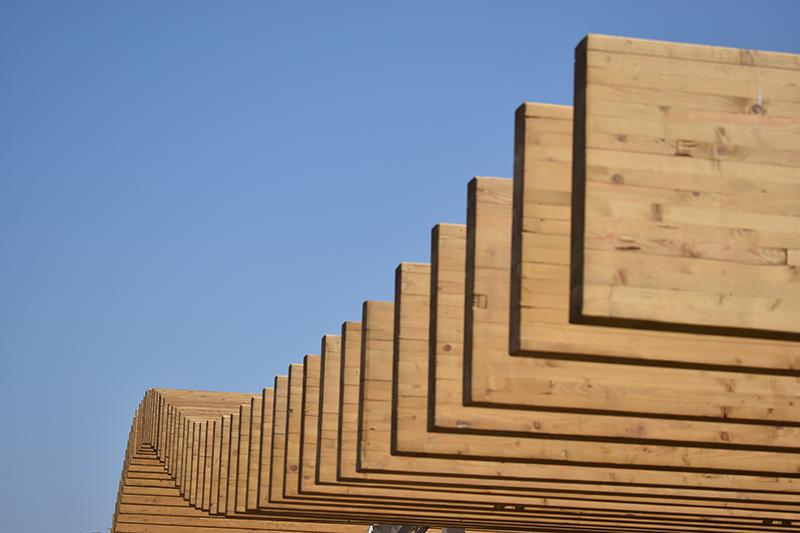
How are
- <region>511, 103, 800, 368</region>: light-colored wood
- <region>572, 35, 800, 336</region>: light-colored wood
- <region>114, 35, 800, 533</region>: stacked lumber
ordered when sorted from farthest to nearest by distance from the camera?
<region>511, 103, 800, 368</region>: light-colored wood < <region>114, 35, 800, 533</region>: stacked lumber < <region>572, 35, 800, 336</region>: light-colored wood

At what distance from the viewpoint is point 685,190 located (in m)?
7.04

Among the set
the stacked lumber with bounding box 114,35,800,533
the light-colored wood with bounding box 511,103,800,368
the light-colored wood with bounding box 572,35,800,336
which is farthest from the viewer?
the light-colored wood with bounding box 511,103,800,368

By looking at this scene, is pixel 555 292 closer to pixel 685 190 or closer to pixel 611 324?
pixel 611 324

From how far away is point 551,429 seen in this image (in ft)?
34.1

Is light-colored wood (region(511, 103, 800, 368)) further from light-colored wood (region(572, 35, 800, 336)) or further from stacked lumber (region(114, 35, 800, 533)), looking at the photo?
light-colored wood (region(572, 35, 800, 336))

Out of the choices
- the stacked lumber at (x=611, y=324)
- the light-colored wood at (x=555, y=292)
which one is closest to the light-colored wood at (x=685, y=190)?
the stacked lumber at (x=611, y=324)

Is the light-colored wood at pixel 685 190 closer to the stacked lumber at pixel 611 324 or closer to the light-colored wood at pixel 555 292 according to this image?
the stacked lumber at pixel 611 324

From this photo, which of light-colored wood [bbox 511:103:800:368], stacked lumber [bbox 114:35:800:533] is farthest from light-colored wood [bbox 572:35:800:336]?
light-colored wood [bbox 511:103:800:368]

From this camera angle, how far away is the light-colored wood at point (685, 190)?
6832 mm

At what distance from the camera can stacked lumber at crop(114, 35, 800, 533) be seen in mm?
6941

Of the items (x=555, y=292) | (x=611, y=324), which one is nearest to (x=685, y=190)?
(x=611, y=324)

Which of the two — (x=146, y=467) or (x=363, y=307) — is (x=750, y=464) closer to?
(x=363, y=307)

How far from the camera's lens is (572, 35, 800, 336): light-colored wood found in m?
6.83

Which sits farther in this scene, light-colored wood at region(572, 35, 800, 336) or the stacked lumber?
the stacked lumber
